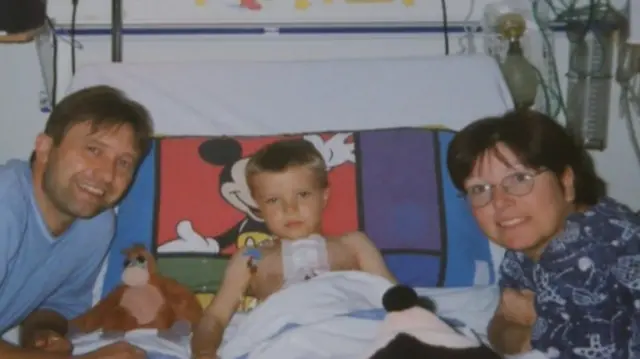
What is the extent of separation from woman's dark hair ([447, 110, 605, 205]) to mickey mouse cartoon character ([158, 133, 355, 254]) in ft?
0.93

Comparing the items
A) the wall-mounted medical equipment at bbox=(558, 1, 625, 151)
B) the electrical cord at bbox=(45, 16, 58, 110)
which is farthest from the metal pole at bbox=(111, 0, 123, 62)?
the wall-mounted medical equipment at bbox=(558, 1, 625, 151)

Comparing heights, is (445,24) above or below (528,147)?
above

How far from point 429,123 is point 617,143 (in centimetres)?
80

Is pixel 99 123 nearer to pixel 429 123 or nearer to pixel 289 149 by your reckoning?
pixel 289 149

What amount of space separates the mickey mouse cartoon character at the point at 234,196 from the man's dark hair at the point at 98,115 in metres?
0.16

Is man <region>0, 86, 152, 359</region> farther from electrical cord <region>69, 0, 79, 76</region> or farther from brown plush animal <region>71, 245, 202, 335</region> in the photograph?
electrical cord <region>69, 0, 79, 76</region>

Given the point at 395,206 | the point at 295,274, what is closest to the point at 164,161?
the point at 295,274

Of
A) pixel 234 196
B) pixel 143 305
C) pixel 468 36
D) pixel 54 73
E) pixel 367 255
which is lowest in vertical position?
pixel 143 305

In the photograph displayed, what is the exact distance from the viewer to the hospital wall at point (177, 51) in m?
2.18

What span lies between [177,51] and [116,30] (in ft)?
0.56

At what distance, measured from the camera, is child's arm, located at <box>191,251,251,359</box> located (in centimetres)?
153

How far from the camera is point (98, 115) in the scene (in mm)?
1628

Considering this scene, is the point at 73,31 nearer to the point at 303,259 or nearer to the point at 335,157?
the point at 335,157

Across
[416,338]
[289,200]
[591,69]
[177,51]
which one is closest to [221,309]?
[289,200]
